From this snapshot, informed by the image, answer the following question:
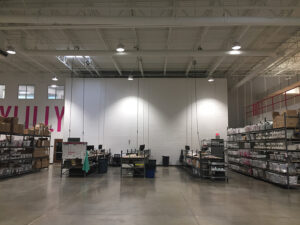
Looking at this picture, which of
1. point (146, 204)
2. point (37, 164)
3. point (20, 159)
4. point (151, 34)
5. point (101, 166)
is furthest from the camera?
point (37, 164)

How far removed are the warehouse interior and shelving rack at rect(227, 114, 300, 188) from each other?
47 millimetres

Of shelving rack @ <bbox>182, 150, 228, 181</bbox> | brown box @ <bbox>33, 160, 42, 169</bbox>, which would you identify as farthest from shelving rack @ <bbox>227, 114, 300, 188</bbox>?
brown box @ <bbox>33, 160, 42, 169</bbox>

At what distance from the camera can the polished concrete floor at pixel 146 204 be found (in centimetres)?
423

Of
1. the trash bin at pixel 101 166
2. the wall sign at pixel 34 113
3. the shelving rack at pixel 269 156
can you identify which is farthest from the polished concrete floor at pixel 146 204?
the wall sign at pixel 34 113

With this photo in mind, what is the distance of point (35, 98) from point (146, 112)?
25.5 ft

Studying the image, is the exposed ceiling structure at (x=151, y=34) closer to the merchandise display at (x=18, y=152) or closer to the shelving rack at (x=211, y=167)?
the merchandise display at (x=18, y=152)

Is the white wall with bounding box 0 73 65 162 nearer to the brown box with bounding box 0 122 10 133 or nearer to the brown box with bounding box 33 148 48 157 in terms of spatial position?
the brown box with bounding box 33 148 48 157

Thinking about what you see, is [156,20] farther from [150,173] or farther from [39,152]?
[39,152]

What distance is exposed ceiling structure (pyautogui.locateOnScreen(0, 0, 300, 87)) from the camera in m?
6.60

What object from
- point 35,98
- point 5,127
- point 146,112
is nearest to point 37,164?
point 5,127

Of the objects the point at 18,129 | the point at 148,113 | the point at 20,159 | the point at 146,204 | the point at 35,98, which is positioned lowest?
the point at 146,204

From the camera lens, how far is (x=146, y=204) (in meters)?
5.25

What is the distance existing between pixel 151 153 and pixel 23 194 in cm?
867

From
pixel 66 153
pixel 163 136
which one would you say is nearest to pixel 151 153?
pixel 163 136
